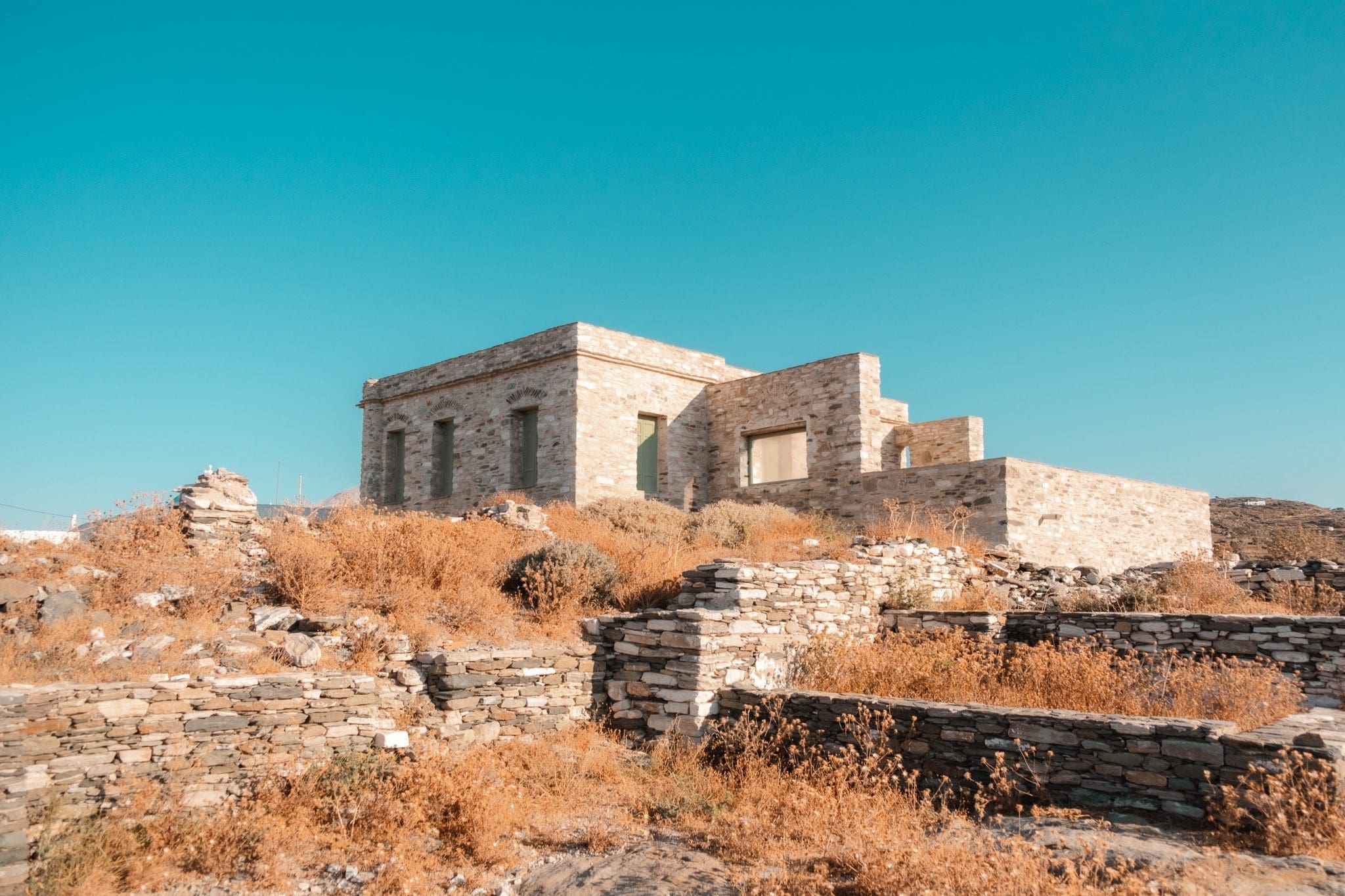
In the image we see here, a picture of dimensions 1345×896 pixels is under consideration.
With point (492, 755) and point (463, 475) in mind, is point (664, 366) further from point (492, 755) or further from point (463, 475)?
point (492, 755)

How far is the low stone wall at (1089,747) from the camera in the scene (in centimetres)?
597

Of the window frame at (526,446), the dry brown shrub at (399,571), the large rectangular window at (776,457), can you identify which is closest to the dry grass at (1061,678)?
the dry brown shrub at (399,571)

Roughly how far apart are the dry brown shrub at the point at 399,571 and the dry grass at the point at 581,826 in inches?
74.5

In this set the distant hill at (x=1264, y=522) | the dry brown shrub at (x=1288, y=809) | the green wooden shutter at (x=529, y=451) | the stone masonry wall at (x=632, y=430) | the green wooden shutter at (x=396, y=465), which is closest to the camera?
the dry brown shrub at (x=1288, y=809)

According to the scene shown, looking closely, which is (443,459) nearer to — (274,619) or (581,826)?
(274,619)

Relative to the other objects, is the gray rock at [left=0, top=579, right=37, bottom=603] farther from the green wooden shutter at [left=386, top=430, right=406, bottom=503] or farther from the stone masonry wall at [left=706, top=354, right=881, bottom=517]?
the green wooden shutter at [left=386, top=430, right=406, bottom=503]

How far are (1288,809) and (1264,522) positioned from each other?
24499 mm

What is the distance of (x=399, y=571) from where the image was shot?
33.1 feet

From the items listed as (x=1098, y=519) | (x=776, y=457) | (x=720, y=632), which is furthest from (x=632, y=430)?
(x=720, y=632)

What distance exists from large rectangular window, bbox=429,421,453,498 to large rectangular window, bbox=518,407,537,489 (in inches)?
105

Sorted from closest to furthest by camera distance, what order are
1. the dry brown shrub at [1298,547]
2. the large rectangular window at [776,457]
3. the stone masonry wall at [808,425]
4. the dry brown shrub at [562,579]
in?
the dry brown shrub at [562,579]
the dry brown shrub at [1298,547]
the stone masonry wall at [808,425]
the large rectangular window at [776,457]

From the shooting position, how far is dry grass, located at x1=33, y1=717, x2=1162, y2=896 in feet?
16.8

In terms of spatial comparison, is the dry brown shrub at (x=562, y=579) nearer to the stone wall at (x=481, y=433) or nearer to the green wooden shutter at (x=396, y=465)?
the stone wall at (x=481, y=433)

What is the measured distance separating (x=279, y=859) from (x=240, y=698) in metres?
1.59
